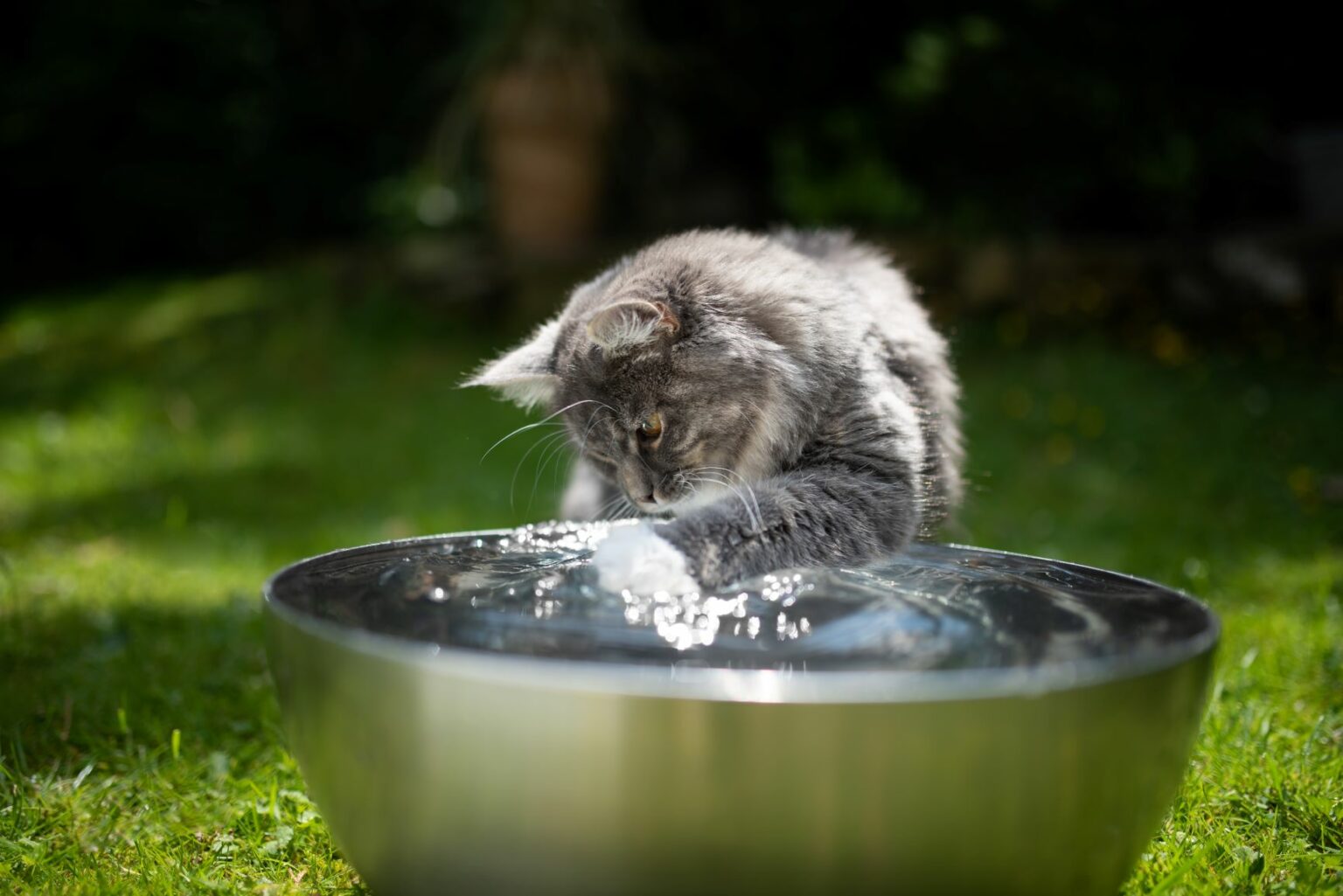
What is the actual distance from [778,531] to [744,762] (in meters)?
0.77

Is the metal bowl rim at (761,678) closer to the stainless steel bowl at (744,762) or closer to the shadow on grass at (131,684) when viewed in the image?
the stainless steel bowl at (744,762)

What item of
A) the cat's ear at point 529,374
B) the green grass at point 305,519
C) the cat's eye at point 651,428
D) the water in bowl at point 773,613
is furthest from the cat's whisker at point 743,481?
the green grass at point 305,519

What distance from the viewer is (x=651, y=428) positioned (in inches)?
82.5

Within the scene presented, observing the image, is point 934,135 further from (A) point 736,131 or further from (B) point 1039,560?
(B) point 1039,560

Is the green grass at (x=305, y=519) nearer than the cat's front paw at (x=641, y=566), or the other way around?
the cat's front paw at (x=641, y=566)

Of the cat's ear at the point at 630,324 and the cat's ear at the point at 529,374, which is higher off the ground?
the cat's ear at the point at 630,324

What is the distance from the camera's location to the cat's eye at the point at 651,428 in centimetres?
209

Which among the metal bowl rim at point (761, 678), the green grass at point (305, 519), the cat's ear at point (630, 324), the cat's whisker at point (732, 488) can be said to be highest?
the cat's ear at point (630, 324)

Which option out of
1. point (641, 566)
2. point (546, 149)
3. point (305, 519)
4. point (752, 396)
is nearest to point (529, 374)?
point (752, 396)

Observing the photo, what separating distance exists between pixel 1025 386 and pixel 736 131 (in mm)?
2768

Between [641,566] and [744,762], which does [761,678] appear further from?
[641,566]

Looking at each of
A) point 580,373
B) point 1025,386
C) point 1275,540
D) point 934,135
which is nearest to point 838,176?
point 934,135

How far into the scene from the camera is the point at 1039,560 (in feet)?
5.51

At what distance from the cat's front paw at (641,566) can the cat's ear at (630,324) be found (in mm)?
543
